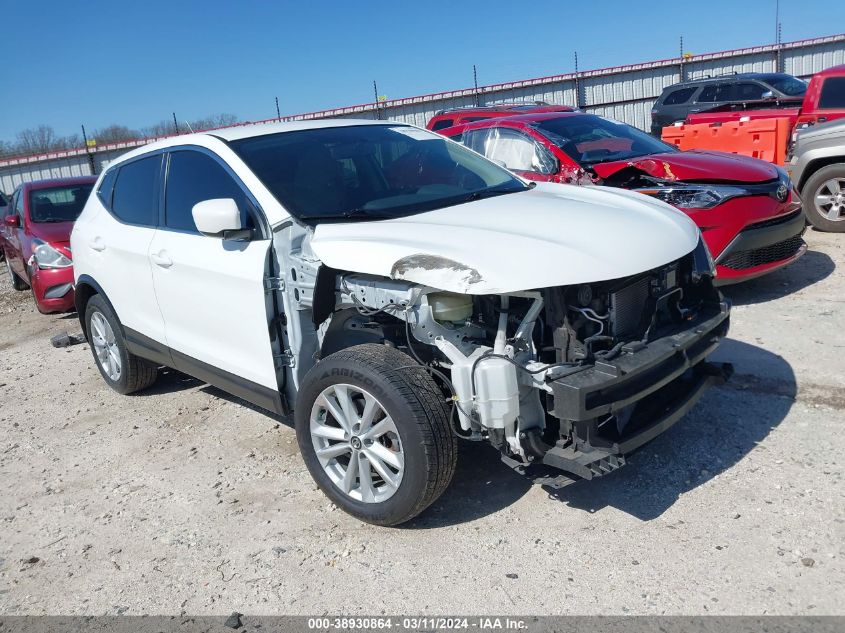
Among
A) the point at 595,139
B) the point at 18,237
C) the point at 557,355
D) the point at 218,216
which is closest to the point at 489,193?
the point at 557,355

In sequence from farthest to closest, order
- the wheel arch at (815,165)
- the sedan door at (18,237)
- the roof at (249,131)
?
the sedan door at (18,237)
the wheel arch at (815,165)
the roof at (249,131)

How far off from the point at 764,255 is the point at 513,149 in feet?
8.29

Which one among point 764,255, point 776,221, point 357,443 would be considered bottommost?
point 357,443

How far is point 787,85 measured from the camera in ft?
43.1

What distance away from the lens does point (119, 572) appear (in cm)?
328

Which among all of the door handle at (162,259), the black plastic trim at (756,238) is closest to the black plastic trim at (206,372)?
the door handle at (162,259)

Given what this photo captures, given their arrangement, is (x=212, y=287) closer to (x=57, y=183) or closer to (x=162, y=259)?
(x=162, y=259)

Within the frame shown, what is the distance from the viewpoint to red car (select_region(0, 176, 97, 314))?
321 inches

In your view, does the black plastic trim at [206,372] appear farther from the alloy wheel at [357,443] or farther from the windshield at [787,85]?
the windshield at [787,85]

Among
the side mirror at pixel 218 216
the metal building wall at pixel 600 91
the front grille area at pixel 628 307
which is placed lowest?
the front grille area at pixel 628 307

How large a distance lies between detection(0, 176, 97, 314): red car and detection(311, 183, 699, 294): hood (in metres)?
5.89

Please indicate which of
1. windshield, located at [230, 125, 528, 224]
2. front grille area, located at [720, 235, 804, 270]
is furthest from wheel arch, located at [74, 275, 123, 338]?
front grille area, located at [720, 235, 804, 270]

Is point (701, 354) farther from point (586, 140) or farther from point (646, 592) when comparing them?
point (586, 140)

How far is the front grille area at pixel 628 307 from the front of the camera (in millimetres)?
3090
